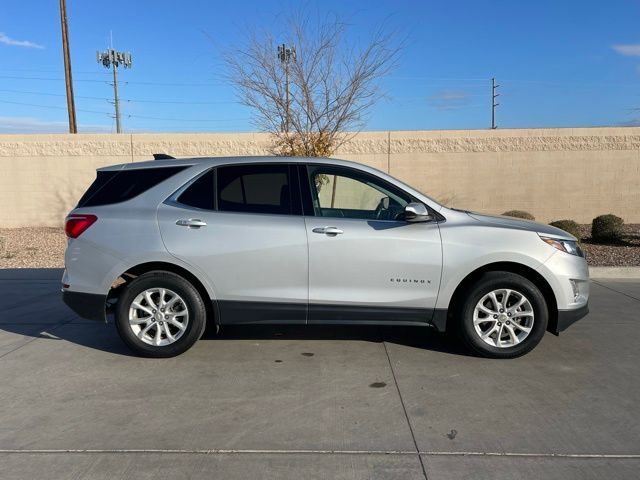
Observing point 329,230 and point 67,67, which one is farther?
point 67,67

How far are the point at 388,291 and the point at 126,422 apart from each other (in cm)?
247

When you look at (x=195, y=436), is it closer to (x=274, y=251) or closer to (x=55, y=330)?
(x=274, y=251)

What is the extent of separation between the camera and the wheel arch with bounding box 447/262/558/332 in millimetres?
4949

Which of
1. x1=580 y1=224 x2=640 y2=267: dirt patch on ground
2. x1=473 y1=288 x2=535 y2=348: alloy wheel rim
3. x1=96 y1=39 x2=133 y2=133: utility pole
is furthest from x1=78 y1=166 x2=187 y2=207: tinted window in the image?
x1=96 y1=39 x2=133 y2=133: utility pole

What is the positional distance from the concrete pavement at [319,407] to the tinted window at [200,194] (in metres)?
Answer: 1.50

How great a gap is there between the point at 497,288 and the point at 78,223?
4.01 metres

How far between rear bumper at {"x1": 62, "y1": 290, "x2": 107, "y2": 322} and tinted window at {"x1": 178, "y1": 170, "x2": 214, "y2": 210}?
1.22 m

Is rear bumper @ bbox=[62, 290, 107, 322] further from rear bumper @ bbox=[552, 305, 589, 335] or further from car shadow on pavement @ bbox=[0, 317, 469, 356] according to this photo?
rear bumper @ bbox=[552, 305, 589, 335]

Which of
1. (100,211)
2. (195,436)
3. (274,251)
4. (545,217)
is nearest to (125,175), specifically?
(100,211)

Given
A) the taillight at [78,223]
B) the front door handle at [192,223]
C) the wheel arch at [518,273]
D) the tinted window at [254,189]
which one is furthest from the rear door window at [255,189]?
the wheel arch at [518,273]

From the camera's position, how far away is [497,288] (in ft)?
16.0

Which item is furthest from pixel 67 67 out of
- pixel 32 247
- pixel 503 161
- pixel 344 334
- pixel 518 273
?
pixel 518 273

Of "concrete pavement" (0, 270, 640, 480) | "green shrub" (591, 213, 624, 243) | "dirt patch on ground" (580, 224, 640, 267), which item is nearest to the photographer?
"concrete pavement" (0, 270, 640, 480)

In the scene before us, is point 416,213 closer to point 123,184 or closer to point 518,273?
point 518,273
